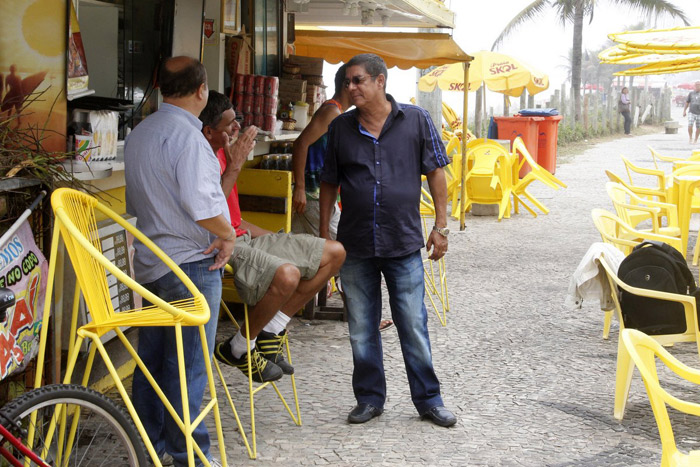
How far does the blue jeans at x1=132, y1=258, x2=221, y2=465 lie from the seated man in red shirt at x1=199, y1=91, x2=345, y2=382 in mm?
372

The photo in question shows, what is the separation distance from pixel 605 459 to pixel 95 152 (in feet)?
9.17

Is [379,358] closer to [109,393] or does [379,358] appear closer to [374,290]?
[374,290]

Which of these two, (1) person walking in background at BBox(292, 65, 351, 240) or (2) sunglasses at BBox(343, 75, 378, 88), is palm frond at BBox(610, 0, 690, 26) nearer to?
(1) person walking in background at BBox(292, 65, 351, 240)

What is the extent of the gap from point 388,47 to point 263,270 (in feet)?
17.5

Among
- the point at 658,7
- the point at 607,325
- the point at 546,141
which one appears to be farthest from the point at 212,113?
the point at 658,7

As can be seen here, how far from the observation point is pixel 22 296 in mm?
3430

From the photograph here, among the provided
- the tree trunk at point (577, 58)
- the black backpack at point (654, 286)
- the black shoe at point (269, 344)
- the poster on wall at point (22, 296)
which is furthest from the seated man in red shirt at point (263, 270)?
the tree trunk at point (577, 58)

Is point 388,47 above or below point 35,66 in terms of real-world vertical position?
above

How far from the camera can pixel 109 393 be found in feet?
16.6

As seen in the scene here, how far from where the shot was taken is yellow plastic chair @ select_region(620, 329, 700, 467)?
289 cm

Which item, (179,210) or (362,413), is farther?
(362,413)

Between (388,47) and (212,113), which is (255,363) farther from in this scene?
(388,47)

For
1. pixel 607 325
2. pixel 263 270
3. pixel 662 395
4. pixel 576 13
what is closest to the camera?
pixel 662 395

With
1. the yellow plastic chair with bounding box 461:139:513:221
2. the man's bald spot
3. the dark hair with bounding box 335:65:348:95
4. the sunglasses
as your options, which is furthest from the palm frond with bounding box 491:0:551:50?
the man's bald spot
